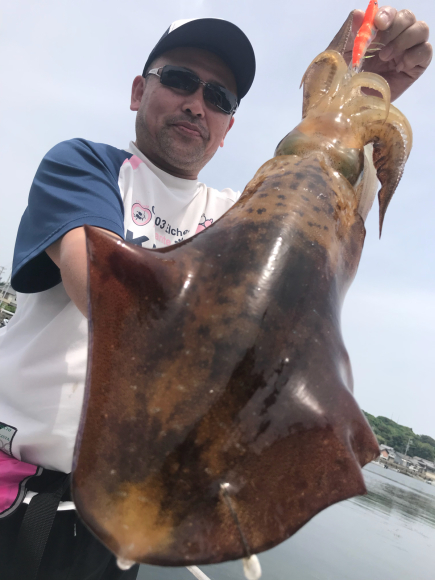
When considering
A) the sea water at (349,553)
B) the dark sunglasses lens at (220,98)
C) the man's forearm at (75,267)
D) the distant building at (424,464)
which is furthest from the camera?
the distant building at (424,464)

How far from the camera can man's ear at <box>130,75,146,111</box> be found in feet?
12.4

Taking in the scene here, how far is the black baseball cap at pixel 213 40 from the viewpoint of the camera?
3115mm

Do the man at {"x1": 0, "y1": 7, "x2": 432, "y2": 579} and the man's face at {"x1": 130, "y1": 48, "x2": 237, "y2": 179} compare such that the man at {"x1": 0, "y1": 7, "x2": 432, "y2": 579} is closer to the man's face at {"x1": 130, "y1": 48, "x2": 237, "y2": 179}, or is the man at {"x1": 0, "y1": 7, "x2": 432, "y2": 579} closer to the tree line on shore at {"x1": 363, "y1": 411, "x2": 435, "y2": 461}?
the man's face at {"x1": 130, "y1": 48, "x2": 237, "y2": 179}

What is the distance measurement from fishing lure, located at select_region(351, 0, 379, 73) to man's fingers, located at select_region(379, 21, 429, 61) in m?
0.29

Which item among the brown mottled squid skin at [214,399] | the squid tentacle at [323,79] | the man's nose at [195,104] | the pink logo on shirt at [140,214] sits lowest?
the brown mottled squid skin at [214,399]

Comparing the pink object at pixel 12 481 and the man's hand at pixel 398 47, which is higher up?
the man's hand at pixel 398 47

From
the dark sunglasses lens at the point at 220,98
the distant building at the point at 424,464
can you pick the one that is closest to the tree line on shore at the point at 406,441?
the distant building at the point at 424,464

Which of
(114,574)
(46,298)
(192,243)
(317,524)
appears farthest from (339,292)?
(317,524)

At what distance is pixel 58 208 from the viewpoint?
6.14 feet

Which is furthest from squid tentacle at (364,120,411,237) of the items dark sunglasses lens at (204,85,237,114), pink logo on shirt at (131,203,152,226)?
dark sunglasses lens at (204,85,237,114)

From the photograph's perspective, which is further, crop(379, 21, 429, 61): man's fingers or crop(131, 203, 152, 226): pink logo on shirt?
crop(131, 203, 152, 226): pink logo on shirt

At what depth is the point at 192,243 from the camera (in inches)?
47.3

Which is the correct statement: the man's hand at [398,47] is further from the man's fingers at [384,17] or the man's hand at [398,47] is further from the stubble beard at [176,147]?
the stubble beard at [176,147]

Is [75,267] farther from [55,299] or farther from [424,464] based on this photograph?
[424,464]
